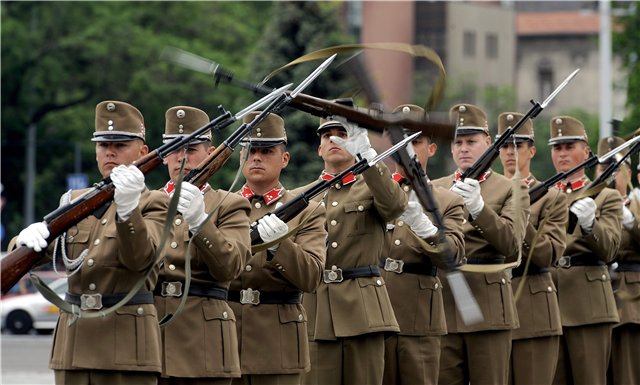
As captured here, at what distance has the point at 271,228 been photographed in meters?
8.27

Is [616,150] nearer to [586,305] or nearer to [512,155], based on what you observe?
[512,155]

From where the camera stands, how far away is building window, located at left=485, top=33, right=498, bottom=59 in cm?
6171

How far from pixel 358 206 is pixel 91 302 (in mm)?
2187

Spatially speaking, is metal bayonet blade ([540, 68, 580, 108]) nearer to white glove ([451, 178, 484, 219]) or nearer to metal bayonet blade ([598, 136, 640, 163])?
white glove ([451, 178, 484, 219])

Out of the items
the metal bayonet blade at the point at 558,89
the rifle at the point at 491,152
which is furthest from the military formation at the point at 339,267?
the metal bayonet blade at the point at 558,89

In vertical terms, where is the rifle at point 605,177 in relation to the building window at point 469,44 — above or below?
below

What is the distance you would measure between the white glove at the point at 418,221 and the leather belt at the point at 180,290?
149 centimetres

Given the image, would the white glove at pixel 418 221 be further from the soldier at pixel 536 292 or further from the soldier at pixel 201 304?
the soldier at pixel 536 292

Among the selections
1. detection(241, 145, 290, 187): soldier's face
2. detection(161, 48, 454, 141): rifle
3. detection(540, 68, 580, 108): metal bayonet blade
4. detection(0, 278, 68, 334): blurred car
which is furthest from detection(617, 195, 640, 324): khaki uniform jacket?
detection(0, 278, 68, 334): blurred car

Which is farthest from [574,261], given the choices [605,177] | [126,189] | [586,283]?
[126,189]

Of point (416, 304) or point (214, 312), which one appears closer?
point (214, 312)

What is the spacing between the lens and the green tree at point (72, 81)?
134ft

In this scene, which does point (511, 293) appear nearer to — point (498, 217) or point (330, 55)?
point (498, 217)

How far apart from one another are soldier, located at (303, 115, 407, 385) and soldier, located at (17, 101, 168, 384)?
1.66 metres
